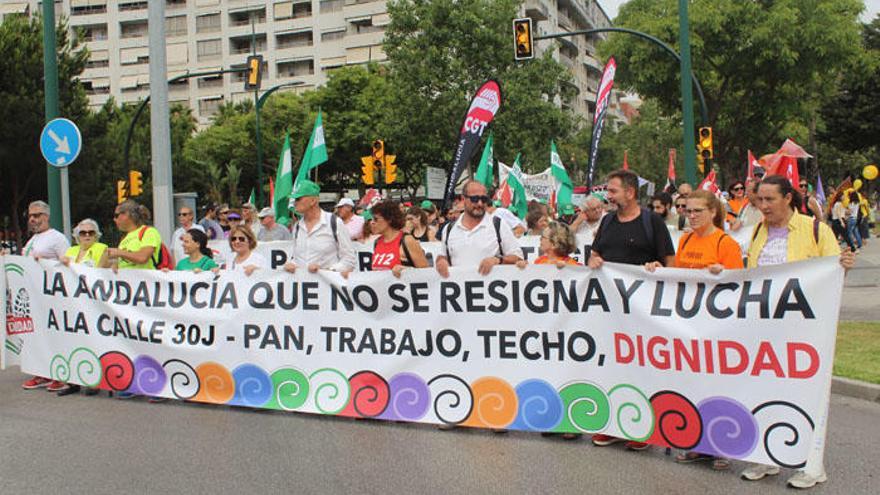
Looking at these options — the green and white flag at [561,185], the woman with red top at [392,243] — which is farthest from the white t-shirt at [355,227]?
the green and white flag at [561,185]

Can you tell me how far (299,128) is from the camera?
5038 cm

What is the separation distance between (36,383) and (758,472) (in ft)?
20.8

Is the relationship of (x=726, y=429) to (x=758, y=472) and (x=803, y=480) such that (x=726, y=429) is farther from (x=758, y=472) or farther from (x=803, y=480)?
(x=803, y=480)

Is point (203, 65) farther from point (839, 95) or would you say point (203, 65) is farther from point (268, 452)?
point (268, 452)

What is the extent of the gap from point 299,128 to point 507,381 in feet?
150

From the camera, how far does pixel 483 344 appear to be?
6.01 m

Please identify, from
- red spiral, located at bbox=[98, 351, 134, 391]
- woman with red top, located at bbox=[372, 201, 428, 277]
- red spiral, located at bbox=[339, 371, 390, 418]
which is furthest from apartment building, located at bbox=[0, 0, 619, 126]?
red spiral, located at bbox=[339, 371, 390, 418]

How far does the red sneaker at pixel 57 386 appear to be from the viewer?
7918mm

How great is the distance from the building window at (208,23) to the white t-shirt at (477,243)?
6996cm

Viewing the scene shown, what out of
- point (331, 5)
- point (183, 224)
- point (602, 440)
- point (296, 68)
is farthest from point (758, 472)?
point (296, 68)

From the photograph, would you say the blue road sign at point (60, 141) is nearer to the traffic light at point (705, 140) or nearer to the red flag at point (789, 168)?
the red flag at point (789, 168)

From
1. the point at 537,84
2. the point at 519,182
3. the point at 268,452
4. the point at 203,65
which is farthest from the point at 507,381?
the point at 203,65

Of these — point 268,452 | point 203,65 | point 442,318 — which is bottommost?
point 268,452

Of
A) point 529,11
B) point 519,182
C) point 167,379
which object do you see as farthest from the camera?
point 529,11
